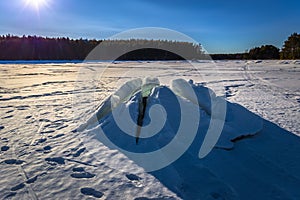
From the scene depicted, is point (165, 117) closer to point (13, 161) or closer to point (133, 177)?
point (133, 177)

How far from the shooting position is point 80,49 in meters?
31.2

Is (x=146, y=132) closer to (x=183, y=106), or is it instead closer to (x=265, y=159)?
(x=183, y=106)

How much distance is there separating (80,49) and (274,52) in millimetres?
25347

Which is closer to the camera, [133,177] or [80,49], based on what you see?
[133,177]

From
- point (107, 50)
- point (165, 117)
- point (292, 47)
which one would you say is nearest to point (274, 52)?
point (292, 47)

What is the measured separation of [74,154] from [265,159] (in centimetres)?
252

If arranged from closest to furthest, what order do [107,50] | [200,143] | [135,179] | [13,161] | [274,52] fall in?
[135,179]
[13,161]
[200,143]
[107,50]
[274,52]

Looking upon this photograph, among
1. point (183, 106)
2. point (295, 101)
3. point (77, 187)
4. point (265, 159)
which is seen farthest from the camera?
point (295, 101)

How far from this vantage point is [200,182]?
106 inches

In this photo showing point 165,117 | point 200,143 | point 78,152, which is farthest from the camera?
point 165,117

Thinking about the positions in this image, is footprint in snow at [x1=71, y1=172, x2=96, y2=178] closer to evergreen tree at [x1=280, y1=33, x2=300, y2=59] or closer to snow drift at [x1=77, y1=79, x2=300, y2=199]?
snow drift at [x1=77, y1=79, x2=300, y2=199]

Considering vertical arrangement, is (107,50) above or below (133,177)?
above

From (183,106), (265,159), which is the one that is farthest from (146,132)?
(265,159)

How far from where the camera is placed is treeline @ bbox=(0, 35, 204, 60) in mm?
28222
